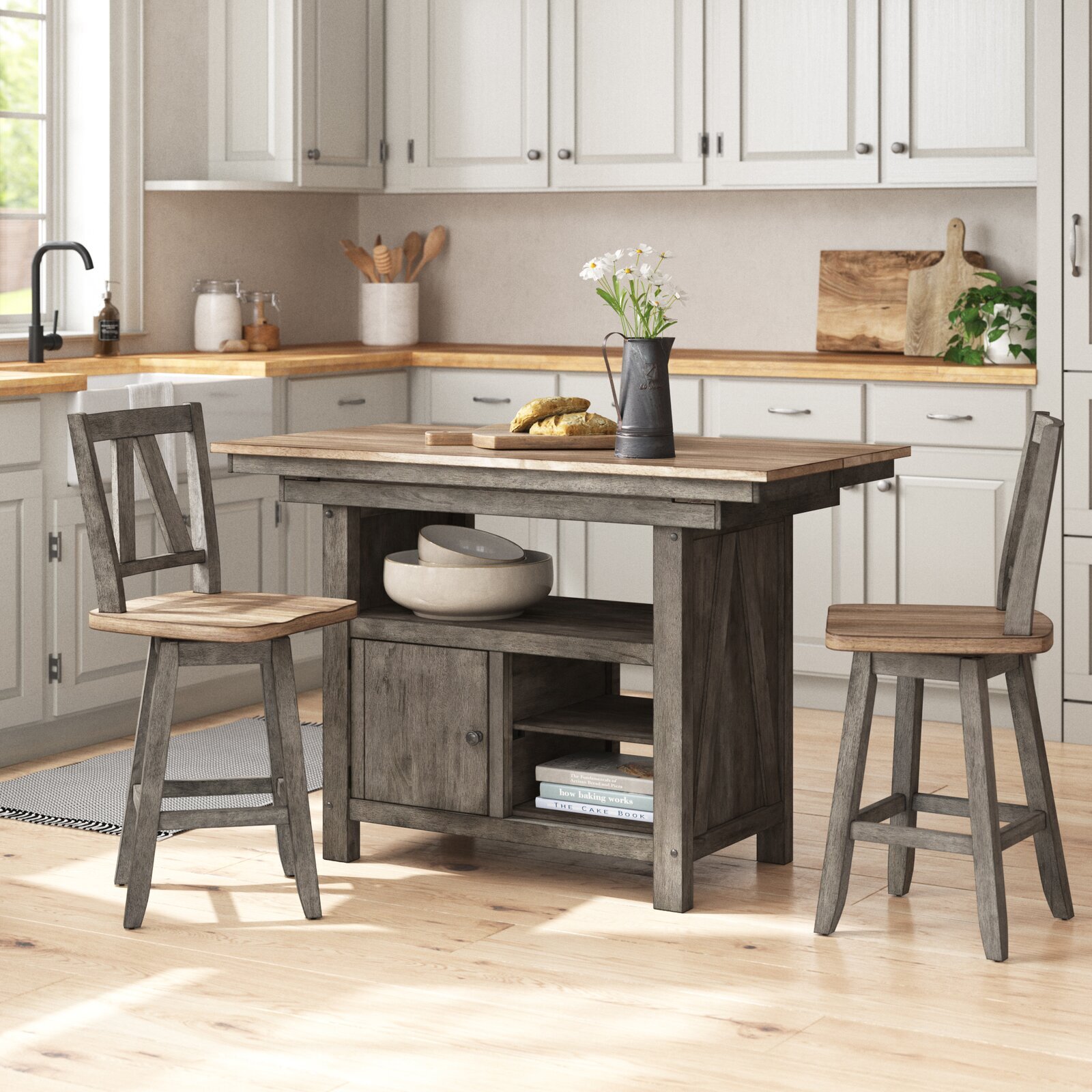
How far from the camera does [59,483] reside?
4430mm

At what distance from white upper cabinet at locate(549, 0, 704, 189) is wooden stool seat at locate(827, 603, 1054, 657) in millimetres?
2436

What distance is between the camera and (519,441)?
3.36 meters

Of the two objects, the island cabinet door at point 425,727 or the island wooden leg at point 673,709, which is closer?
the island wooden leg at point 673,709

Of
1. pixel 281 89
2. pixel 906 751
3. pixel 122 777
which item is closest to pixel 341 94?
pixel 281 89

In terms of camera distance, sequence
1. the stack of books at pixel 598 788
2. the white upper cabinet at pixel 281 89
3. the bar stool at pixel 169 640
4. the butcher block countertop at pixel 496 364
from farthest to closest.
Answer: the white upper cabinet at pixel 281 89 < the butcher block countertop at pixel 496 364 < the stack of books at pixel 598 788 < the bar stool at pixel 169 640

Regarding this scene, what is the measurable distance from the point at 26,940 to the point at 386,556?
1.01m

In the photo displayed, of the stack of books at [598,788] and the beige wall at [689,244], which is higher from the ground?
the beige wall at [689,244]

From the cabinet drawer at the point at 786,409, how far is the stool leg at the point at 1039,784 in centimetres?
176

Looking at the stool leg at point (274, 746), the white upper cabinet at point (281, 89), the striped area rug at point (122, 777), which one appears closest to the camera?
the stool leg at point (274, 746)

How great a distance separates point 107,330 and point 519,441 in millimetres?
2216

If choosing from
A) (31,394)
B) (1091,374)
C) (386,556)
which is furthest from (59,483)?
(1091,374)

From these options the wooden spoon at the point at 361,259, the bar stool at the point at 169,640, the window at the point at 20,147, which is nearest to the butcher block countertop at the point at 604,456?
the bar stool at the point at 169,640

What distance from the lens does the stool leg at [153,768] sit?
3145 mm

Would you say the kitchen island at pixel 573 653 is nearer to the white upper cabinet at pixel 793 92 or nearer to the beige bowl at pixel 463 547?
the beige bowl at pixel 463 547
